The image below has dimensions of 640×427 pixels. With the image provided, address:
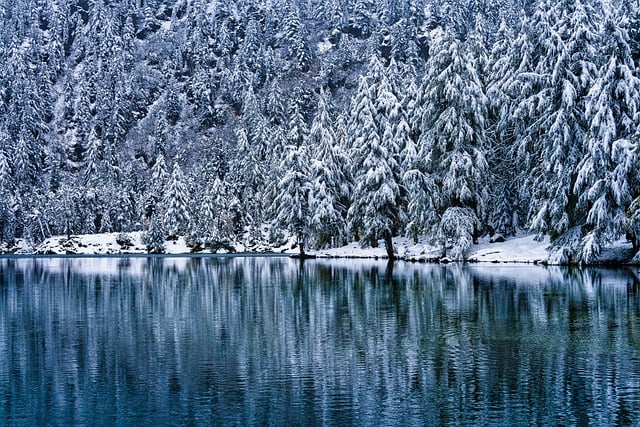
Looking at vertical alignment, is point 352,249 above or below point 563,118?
below

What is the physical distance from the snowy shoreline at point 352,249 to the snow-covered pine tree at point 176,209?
6.38 feet

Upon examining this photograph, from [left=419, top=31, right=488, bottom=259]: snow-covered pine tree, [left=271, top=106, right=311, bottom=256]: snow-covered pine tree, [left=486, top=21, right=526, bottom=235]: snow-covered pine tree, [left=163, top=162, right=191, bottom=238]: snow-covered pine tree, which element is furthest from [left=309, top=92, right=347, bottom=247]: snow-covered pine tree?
[left=163, top=162, right=191, bottom=238]: snow-covered pine tree

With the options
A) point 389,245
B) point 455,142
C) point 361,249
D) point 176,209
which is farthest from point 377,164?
point 176,209

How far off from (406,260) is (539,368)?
4897 centimetres

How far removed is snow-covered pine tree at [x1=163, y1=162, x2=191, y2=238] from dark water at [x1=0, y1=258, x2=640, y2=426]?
266 feet

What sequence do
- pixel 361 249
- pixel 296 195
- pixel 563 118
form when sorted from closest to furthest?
pixel 563 118 → pixel 361 249 → pixel 296 195

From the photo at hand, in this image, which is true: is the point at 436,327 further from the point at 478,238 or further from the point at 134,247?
the point at 134,247

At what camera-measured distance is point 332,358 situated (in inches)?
719

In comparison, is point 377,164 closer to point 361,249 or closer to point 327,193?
point 327,193

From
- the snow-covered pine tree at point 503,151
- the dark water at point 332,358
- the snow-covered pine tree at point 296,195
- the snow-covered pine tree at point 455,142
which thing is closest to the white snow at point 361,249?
the snow-covered pine tree at point 503,151

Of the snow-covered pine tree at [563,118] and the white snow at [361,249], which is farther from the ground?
the snow-covered pine tree at [563,118]

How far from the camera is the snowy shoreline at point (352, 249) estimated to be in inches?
2109

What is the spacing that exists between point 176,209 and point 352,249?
47867 mm

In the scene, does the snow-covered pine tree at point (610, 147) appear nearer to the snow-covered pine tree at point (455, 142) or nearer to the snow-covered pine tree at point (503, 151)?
the snow-covered pine tree at point (455, 142)
